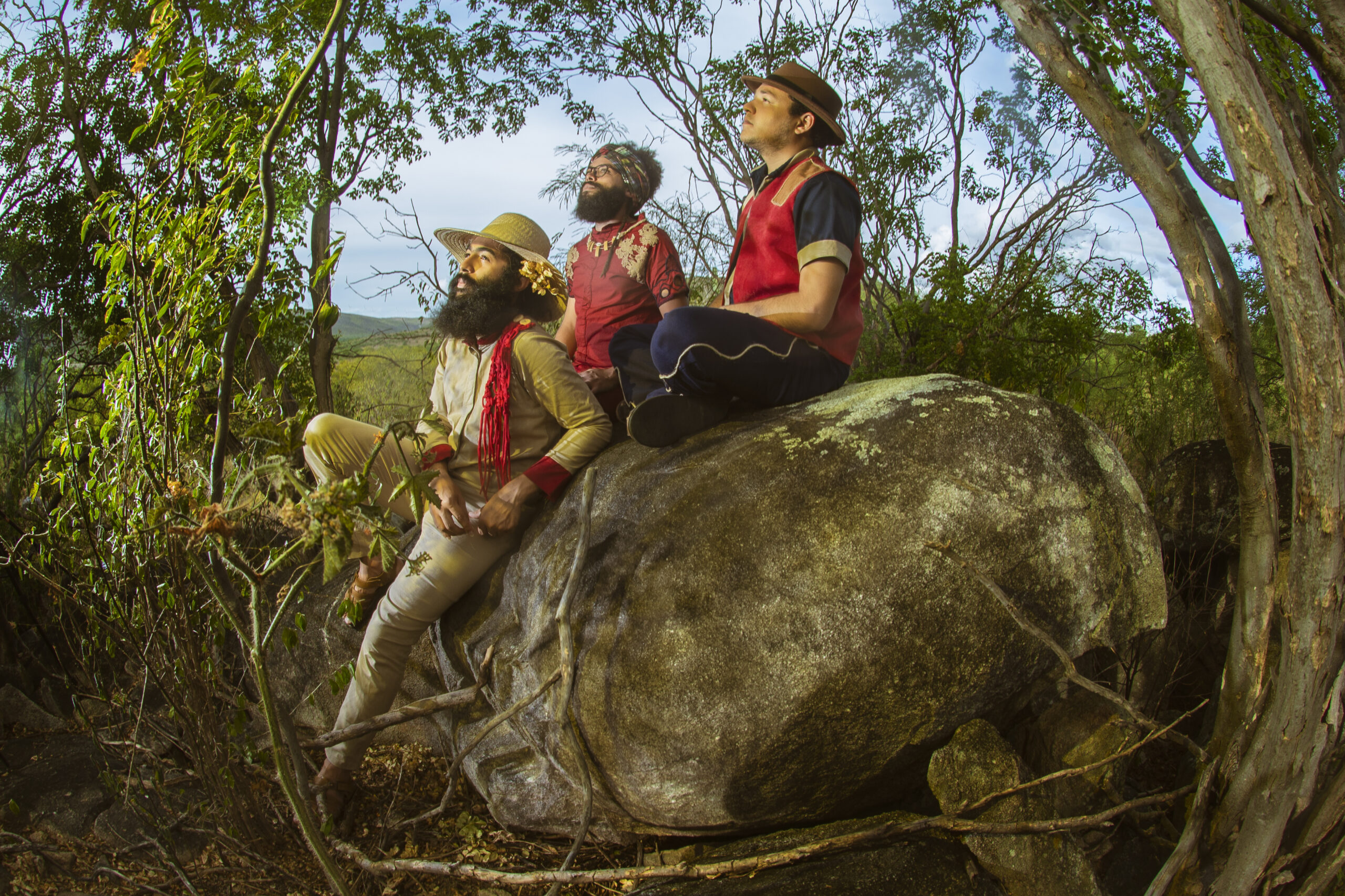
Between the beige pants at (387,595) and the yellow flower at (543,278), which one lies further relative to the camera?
the yellow flower at (543,278)

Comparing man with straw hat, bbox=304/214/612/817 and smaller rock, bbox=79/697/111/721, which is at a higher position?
man with straw hat, bbox=304/214/612/817

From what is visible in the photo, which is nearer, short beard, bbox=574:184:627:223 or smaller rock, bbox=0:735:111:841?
smaller rock, bbox=0:735:111:841

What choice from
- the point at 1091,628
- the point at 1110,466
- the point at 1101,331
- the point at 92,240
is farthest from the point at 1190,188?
the point at 92,240

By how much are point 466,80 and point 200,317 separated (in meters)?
7.09

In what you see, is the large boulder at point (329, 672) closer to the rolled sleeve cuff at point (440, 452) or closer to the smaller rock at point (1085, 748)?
the rolled sleeve cuff at point (440, 452)

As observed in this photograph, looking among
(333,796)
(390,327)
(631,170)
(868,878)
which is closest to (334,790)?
(333,796)

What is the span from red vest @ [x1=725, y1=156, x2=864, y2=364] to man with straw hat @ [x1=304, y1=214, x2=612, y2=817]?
2.32 ft

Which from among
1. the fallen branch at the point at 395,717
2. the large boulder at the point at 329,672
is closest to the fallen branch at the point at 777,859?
the fallen branch at the point at 395,717

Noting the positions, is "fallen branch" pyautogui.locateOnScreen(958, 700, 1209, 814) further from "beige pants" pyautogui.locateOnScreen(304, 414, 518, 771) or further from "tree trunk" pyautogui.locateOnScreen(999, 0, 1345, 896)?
"beige pants" pyautogui.locateOnScreen(304, 414, 518, 771)

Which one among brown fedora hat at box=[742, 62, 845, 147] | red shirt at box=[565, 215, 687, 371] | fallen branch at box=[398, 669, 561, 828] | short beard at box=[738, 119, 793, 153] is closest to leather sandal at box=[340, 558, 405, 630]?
fallen branch at box=[398, 669, 561, 828]

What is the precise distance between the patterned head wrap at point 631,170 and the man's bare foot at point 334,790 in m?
2.65

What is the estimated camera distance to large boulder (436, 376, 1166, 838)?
2.30 meters

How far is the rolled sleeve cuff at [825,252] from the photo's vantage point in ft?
8.69

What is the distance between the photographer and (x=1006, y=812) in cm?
235
